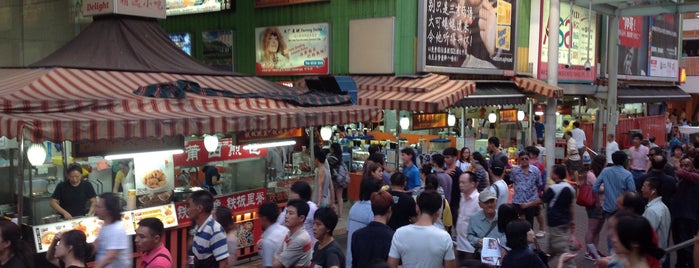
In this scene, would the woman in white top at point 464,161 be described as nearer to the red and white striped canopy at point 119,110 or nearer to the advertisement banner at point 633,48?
the red and white striped canopy at point 119,110

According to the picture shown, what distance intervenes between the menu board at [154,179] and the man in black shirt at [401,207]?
4265mm

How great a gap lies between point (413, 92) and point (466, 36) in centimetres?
292

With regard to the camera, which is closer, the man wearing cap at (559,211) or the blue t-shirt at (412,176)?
the man wearing cap at (559,211)

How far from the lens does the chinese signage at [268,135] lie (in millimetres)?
10654

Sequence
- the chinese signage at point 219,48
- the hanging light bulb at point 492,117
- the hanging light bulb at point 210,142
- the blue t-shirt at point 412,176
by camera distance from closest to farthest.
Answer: the hanging light bulb at point 210,142
the blue t-shirt at point 412,176
the chinese signage at point 219,48
the hanging light bulb at point 492,117

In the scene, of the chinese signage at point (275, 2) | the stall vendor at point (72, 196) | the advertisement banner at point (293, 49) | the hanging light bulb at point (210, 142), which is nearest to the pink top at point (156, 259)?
the stall vendor at point (72, 196)

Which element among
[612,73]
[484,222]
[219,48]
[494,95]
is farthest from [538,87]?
[484,222]

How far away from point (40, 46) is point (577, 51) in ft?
52.4

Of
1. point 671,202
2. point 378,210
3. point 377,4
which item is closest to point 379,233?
point 378,210

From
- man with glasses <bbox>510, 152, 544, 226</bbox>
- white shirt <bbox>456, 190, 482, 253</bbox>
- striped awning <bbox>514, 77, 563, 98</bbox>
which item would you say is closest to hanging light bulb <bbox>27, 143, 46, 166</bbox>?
white shirt <bbox>456, 190, 482, 253</bbox>

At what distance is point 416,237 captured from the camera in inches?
218

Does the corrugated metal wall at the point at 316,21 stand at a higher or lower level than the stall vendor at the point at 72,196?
higher

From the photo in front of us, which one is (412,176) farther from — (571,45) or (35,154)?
(571,45)

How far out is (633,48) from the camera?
25531 mm
